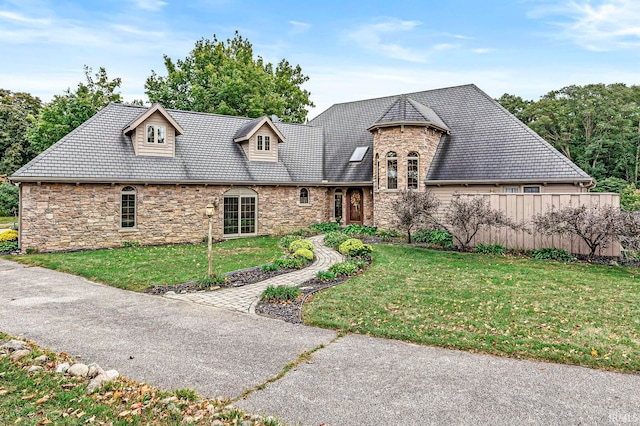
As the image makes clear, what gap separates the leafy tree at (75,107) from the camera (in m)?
26.6

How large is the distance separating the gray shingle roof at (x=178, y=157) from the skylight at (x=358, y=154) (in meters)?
2.02

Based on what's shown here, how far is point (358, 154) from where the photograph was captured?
2148cm

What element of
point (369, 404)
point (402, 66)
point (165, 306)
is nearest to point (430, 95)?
point (402, 66)

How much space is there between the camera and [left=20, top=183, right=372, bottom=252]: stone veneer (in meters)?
14.4

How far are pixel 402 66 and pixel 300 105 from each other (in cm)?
1908

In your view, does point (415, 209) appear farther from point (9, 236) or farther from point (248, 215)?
point (9, 236)

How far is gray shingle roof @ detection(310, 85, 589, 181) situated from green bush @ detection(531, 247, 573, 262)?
13.1 ft

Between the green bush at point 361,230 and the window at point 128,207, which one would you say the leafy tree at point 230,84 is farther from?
the green bush at point 361,230

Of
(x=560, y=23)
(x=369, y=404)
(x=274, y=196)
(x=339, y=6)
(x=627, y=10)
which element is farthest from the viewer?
(x=274, y=196)

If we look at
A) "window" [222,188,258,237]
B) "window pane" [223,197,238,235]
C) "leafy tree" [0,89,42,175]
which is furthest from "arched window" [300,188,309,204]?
"leafy tree" [0,89,42,175]

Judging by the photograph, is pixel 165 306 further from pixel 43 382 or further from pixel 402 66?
pixel 402 66

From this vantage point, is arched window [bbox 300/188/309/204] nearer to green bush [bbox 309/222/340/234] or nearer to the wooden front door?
green bush [bbox 309/222/340/234]

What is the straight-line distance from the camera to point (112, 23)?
1437 centimetres

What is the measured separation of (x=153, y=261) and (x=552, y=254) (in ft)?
44.2
